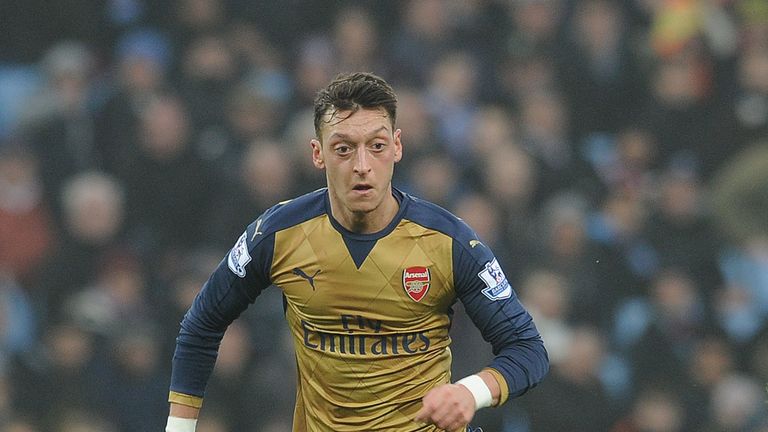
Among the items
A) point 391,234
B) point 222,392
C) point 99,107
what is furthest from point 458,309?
point 391,234

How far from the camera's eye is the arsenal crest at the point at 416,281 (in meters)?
4.45

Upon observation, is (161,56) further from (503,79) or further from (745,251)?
(745,251)

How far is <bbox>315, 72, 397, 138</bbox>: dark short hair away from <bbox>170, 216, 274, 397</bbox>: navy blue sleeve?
0.51m

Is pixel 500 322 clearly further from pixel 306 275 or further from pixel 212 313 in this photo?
pixel 212 313

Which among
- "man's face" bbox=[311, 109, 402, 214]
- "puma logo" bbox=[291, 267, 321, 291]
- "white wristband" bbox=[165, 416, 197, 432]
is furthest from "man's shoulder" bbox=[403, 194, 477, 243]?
"white wristband" bbox=[165, 416, 197, 432]

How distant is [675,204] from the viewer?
9016 millimetres

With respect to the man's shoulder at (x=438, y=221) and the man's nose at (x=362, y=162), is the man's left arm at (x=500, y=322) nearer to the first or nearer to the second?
the man's shoulder at (x=438, y=221)

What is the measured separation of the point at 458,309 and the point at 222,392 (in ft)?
5.72

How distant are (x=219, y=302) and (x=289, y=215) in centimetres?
44

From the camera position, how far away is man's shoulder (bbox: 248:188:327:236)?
4.60 metres

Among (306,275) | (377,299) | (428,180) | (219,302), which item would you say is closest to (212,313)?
(219,302)

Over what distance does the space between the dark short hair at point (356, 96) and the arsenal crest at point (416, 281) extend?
0.56 meters

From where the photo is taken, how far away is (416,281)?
4.46m

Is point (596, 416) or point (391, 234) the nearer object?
point (391, 234)
